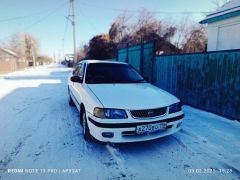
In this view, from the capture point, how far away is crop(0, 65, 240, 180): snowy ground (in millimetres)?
2803

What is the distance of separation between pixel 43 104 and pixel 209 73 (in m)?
5.66

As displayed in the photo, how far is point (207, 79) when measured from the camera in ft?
18.7

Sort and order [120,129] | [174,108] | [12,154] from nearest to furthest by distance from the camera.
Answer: [120,129] → [12,154] → [174,108]

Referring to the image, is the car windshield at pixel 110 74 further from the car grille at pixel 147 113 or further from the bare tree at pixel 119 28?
the bare tree at pixel 119 28

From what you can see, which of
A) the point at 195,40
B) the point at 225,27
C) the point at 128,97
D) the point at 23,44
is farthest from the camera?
the point at 23,44

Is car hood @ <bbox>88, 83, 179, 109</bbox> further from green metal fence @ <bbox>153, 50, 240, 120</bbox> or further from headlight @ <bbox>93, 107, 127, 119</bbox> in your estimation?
green metal fence @ <bbox>153, 50, 240, 120</bbox>

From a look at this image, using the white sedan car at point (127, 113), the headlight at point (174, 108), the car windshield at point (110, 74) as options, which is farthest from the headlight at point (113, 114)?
the car windshield at point (110, 74)

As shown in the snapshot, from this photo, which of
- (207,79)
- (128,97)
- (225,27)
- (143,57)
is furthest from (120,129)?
(225,27)

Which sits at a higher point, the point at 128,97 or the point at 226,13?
the point at 226,13

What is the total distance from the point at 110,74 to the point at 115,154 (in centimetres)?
208

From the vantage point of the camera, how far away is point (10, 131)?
4297 millimetres

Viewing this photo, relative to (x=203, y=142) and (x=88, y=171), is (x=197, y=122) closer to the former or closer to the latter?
(x=203, y=142)

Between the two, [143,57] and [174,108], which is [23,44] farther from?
[174,108]

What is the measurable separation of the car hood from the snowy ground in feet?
2.84
